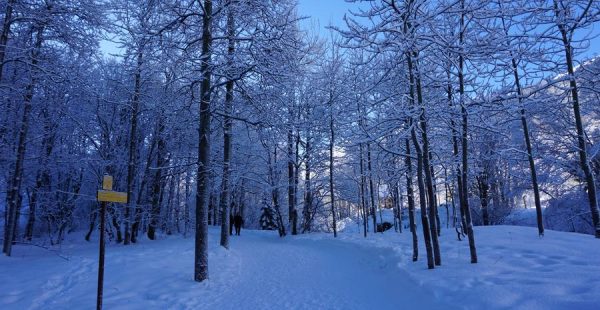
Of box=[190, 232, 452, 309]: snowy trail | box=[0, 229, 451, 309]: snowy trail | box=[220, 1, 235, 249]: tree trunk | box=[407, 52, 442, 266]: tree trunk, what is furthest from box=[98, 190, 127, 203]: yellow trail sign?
box=[407, 52, 442, 266]: tree trunk

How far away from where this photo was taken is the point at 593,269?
527 centimetres

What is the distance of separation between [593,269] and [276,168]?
1906 centimetres

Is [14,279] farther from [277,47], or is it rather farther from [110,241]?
[110,241]

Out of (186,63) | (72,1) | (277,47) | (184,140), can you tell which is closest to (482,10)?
(277,47)

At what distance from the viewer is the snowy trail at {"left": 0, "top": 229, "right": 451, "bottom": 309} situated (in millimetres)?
6117

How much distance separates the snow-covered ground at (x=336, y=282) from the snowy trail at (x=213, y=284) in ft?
0.07

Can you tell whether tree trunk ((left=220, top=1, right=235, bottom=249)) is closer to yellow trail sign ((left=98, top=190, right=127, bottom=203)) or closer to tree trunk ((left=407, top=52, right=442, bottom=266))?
yellow trail sign ((left=98, top=190, right=127, bottom=203))

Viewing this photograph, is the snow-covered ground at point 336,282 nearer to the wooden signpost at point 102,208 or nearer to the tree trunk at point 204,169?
the tree trunk at point 204,169

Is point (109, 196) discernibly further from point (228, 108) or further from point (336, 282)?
point (228, 108)

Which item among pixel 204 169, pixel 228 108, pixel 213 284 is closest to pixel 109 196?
pixel 204 169

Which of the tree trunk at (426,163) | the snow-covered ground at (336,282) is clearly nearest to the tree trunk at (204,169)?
the snow-covered ground at (336,282)

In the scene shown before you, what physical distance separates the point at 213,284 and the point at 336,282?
2.89 meters

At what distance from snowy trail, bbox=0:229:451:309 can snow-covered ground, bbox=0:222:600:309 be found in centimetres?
2

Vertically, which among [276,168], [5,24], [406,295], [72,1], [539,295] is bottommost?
[406,295]
